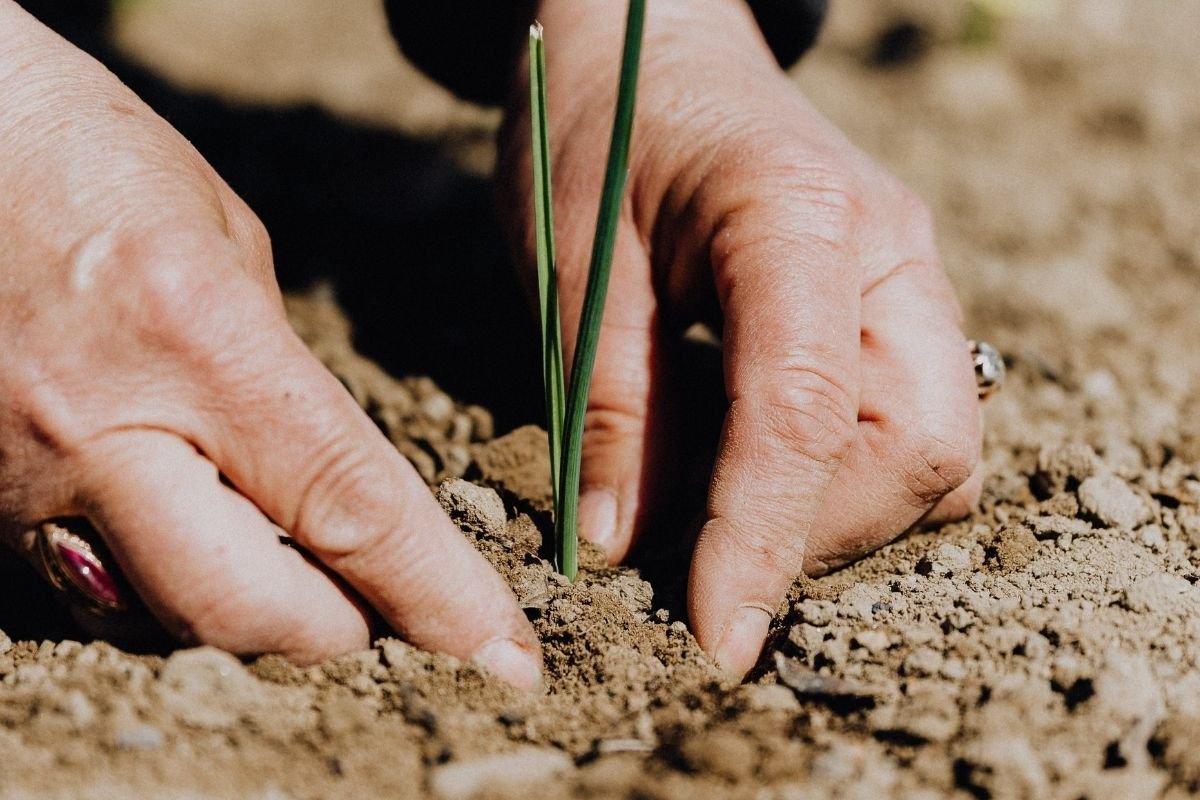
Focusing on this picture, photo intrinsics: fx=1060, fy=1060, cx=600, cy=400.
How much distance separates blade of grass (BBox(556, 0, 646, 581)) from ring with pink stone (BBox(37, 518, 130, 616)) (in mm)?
484

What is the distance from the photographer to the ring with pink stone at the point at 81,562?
1.07 m

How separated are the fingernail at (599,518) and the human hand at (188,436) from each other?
305 mm

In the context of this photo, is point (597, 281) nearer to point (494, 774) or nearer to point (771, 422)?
point (771, 422)

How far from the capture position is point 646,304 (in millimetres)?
1522

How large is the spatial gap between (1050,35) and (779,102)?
2.32 metres

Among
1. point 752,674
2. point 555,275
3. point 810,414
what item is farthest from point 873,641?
point 555,275

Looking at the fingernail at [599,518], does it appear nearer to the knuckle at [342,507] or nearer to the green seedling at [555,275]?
the green seedling at [555,275]

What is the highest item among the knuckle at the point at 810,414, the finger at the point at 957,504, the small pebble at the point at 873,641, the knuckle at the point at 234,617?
the knuckle at the point at 810,414

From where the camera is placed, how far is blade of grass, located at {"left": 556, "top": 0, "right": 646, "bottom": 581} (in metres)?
1.02

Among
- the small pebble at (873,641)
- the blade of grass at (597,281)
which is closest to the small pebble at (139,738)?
the blade of grass at (597,281)

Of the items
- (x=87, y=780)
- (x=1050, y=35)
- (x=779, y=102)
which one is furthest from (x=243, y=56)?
(x=87, y=780)

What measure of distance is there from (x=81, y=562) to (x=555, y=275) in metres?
0.57

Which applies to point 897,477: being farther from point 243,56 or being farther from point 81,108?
point 243,56

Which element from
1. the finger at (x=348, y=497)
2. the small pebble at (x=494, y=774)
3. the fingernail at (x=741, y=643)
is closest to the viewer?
the small pebble at (x=494, y=774)
